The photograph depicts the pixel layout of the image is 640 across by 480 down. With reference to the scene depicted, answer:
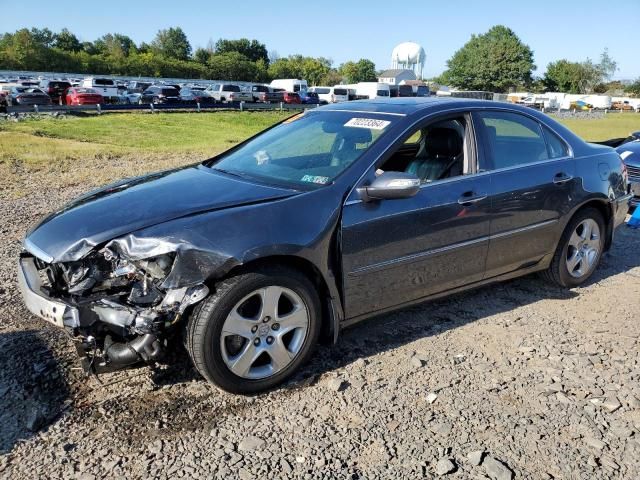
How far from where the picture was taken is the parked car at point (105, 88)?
3522cm

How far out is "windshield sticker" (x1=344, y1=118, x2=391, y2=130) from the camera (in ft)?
12.4

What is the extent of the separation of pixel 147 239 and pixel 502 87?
106m

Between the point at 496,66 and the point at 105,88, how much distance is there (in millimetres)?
79041

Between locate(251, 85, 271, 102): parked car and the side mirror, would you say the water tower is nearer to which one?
locate(251, 85, 271, 102): parked car

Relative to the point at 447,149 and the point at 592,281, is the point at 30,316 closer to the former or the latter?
the point at 447,149

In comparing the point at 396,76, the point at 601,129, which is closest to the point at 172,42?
the point at 396,76

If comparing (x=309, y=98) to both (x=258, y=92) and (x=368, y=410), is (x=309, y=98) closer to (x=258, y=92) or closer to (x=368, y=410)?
(x=258, y=92)

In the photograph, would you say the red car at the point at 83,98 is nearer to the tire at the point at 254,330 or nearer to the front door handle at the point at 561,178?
the front door handle at the point at 561,178

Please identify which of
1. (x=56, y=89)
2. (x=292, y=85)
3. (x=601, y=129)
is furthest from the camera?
(x=292, y=85)

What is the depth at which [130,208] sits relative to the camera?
3.22 metres

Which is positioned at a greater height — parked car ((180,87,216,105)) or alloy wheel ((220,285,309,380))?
alloy wheel ((220,285,309,380))

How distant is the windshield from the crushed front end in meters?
1.11

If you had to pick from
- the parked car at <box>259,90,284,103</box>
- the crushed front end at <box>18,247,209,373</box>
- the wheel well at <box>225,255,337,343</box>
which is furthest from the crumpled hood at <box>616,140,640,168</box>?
the parked car at <box>259,90,284,103</box>

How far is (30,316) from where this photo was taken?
404cm
